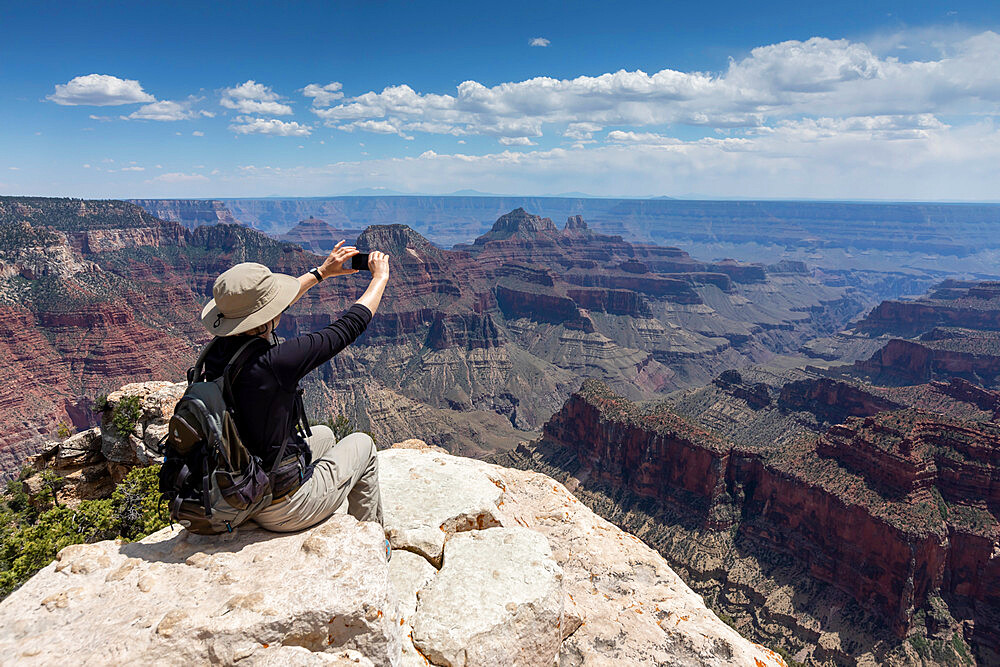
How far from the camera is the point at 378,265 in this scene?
702 centimetres

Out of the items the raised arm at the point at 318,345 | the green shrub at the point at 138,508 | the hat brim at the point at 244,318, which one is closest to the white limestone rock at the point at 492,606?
the raised arm at the point at 318,345

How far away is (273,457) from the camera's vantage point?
19.1 feet

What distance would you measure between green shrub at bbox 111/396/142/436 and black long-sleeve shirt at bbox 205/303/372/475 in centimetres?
1116

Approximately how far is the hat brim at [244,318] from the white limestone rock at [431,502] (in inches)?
180

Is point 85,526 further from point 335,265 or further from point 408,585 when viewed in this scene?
point 335,265

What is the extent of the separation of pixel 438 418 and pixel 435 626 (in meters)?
95.9

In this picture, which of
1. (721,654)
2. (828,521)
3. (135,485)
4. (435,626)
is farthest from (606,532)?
(828,521)

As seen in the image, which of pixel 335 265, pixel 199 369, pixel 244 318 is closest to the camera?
pixel 244 318

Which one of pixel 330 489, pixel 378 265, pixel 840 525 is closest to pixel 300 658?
pixel 330 489

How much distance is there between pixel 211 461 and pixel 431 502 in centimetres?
486

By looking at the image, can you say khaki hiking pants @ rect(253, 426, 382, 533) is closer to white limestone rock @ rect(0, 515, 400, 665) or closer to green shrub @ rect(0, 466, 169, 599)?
white limestone rock @ rect(0, 515, 400, 665)

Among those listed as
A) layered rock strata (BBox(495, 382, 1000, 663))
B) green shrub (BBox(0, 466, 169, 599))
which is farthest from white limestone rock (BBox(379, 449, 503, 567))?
layered rock strata (BBox(495, 382, 1000, 663))

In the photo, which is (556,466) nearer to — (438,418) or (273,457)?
(438,418)

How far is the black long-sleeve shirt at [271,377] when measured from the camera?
17.5 feet
